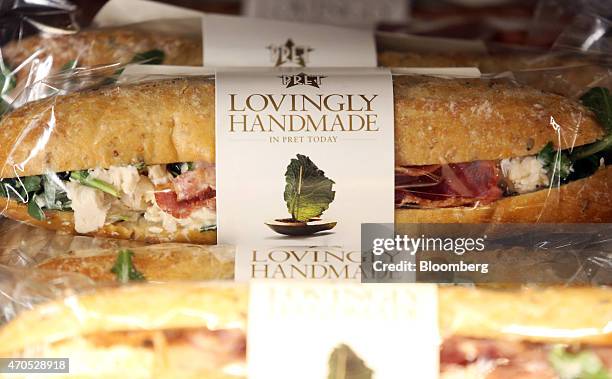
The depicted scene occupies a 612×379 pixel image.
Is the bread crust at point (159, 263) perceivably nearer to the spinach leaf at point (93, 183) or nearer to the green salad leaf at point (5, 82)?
the spinach leaf at point (93, 183)

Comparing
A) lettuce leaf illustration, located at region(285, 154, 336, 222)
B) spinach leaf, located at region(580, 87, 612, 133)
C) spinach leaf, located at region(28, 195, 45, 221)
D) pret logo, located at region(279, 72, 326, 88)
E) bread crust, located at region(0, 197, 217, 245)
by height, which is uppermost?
pret logo, located at region(279, 72, 326, 88)

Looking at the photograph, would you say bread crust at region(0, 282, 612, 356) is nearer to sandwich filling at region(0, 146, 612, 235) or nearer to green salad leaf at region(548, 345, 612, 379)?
green salad leaf at region(548, 345, 612, 379)

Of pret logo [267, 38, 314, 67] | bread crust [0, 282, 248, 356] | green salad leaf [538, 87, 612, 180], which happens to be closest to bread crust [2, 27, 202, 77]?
pret logo [267, 38, 314, 67]

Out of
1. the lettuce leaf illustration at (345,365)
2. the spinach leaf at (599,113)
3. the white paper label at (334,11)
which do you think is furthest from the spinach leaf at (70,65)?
the spinach leaf at (599,113)

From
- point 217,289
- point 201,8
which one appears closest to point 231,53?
point 201,8

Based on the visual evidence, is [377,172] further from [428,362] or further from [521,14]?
[521,14]

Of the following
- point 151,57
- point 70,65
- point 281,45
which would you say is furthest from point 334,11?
point 70,65
